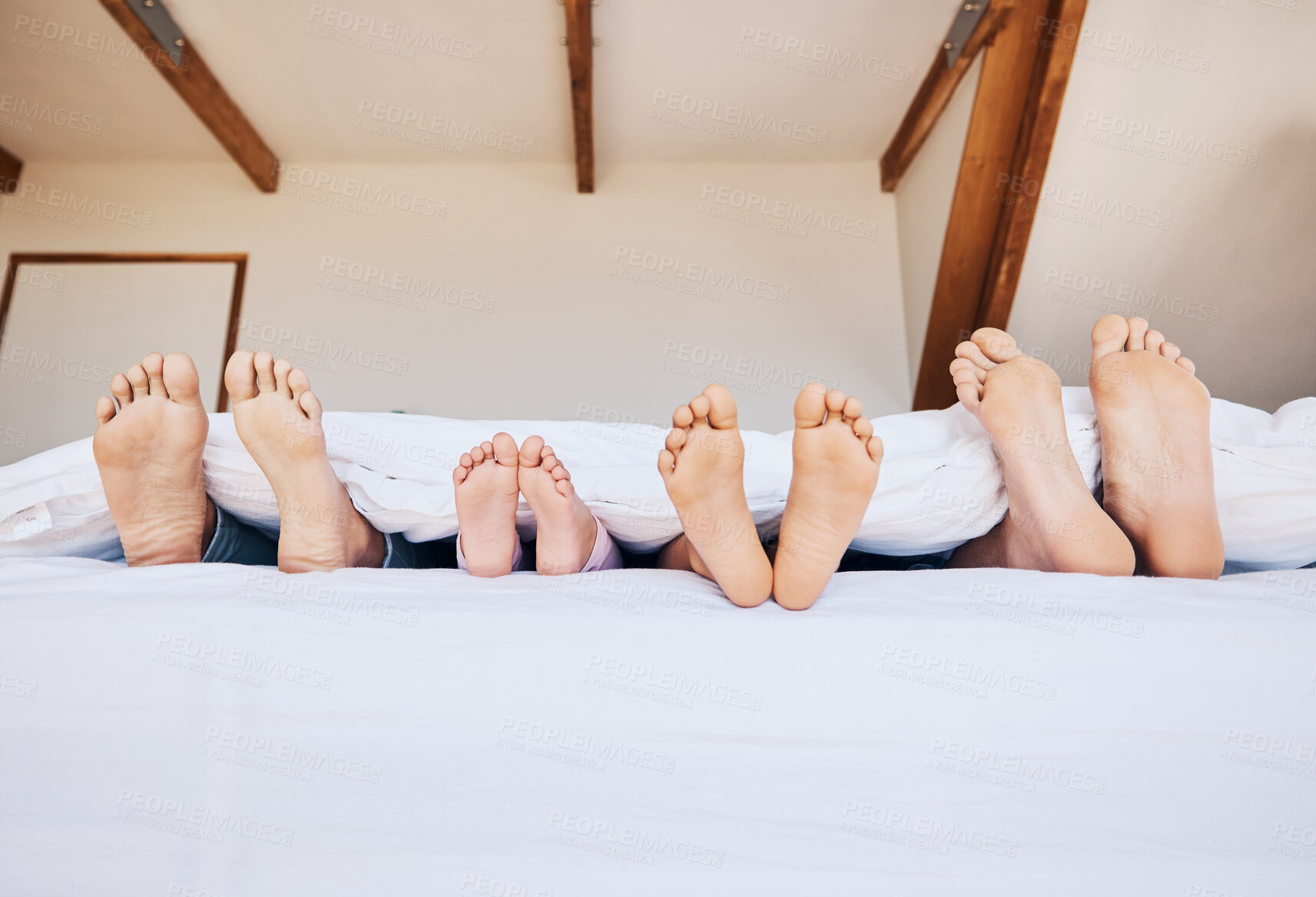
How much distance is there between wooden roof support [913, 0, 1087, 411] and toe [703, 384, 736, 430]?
175cm

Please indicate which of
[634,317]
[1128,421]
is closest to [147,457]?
[1128,421]

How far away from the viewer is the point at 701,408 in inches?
28.0

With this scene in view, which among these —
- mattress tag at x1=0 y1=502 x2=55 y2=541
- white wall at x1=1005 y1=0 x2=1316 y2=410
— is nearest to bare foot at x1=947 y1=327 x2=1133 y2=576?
mattress tag at x1=0 y1=502 x2=55 y2=541

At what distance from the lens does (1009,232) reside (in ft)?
7.37

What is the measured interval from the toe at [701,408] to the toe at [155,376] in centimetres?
60

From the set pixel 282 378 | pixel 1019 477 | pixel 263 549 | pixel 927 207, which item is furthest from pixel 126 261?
pixel 1019 477

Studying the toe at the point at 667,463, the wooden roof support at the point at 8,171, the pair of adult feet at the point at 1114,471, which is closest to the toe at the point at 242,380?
the toe at the point at 667,463

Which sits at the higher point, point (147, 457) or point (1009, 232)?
point (1009, 232)

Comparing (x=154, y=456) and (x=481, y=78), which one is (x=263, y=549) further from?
(x=481, y=78)

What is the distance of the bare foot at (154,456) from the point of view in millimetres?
794

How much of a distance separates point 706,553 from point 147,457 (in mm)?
604

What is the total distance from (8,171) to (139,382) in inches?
136

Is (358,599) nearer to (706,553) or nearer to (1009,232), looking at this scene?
(706,553)

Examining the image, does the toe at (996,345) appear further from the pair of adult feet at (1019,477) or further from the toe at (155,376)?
the toe at (155,376)
